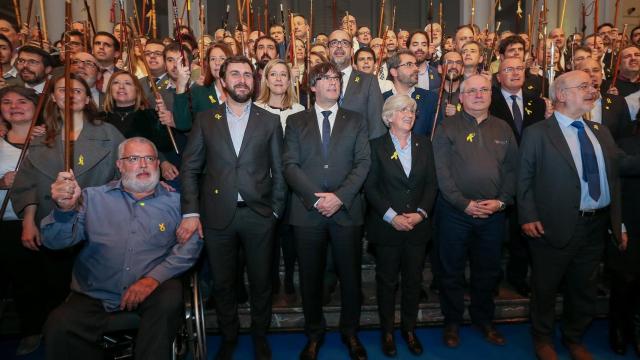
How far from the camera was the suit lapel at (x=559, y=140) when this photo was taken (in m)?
2.82

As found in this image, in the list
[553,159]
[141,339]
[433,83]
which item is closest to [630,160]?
[553,159]

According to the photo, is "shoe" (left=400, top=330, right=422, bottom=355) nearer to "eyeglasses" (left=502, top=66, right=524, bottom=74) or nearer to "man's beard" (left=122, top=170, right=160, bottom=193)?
"man's beard" (left=122, top=170, right=160, bottom=193)

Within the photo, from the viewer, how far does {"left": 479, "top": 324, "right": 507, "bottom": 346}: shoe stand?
3.20 meters

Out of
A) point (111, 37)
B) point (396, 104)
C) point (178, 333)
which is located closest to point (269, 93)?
point (396, 104)

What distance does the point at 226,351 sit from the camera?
9.58 ft

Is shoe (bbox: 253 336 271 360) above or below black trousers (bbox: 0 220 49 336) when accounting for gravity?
below

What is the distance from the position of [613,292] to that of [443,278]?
1.17 m

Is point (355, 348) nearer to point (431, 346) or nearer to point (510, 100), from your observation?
point (431, 346)

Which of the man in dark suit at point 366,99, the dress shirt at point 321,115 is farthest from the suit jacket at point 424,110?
the dress shirt at point 321,115

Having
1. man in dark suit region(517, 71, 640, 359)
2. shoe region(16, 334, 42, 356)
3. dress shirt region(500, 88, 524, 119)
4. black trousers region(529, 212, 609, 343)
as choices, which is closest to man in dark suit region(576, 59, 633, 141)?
dress shirt region(500, 88, 524, 119)

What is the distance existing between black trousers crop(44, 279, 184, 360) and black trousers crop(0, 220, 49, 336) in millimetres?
849

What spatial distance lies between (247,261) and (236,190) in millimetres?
470

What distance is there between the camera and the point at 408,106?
2984mm

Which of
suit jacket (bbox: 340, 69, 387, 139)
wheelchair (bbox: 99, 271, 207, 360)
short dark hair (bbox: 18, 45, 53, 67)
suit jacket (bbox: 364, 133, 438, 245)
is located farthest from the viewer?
short dark hair (bbox: 18, 45, 53, 67)
